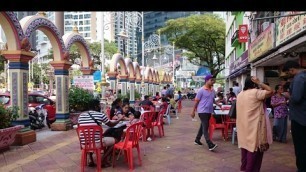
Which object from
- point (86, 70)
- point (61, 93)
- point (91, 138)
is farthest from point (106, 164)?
point (86, 70)

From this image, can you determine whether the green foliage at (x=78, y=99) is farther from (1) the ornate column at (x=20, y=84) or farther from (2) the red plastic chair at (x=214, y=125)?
(2) the red plastic chair at (x=214, y=125)

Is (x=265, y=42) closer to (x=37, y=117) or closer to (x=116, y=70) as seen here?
(x=116, y=70)

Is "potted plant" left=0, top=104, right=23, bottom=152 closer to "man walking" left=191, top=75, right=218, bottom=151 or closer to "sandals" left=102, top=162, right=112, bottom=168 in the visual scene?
"sandals" left=102, top=162, right=112, bottom=168

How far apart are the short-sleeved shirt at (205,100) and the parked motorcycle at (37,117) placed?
21.9ft

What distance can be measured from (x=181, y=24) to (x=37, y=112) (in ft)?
80.5

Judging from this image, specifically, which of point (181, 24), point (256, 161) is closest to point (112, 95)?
point (256, 161)

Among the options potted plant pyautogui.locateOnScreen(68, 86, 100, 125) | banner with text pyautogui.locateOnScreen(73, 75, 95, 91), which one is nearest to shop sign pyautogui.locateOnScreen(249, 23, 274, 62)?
banner with text pyautogui.locateOnScreen(73, 75, 95, 91)

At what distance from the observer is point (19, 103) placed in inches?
333

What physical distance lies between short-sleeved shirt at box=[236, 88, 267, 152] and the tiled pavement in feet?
3.55

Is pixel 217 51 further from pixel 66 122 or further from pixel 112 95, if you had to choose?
pixel 66 122

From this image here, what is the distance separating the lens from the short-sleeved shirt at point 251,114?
461 cm

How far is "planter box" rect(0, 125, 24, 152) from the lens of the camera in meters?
7.04

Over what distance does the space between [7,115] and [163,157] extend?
3976 mm

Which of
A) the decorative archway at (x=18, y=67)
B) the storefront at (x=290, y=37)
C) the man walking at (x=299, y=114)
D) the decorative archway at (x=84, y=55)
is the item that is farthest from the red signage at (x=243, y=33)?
the man walking at (x=299, y=114)
